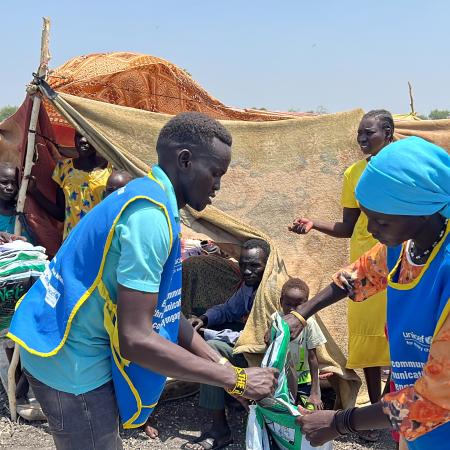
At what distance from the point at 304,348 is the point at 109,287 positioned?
2.17 m

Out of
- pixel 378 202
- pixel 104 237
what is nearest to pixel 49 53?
pixel 104 237

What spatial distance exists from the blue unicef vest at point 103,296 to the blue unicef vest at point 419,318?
652 millimetres

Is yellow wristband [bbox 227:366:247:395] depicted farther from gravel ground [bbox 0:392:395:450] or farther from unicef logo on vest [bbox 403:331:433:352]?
gravel ground [bbox 0:392:395:450]

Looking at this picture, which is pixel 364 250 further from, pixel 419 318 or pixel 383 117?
pixel 419 318

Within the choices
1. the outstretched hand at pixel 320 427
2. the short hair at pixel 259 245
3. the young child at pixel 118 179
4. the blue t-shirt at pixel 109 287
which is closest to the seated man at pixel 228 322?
the short hair at pixel 259 245

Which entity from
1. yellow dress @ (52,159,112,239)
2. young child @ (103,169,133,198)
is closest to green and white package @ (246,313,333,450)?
young child @ (103,169,133,198)

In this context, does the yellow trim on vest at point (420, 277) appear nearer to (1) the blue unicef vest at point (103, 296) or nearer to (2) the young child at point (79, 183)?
(1) the blue unicef vest at point (103, 296)

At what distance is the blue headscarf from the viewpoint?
5.20 feet

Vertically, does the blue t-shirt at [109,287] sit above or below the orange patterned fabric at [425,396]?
above

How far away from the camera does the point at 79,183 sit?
4453mm

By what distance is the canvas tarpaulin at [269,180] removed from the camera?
382 centimetres

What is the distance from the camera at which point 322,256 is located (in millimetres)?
4293

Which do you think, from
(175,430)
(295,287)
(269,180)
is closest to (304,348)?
(295,287)

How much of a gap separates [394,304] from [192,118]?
82 centimetres
